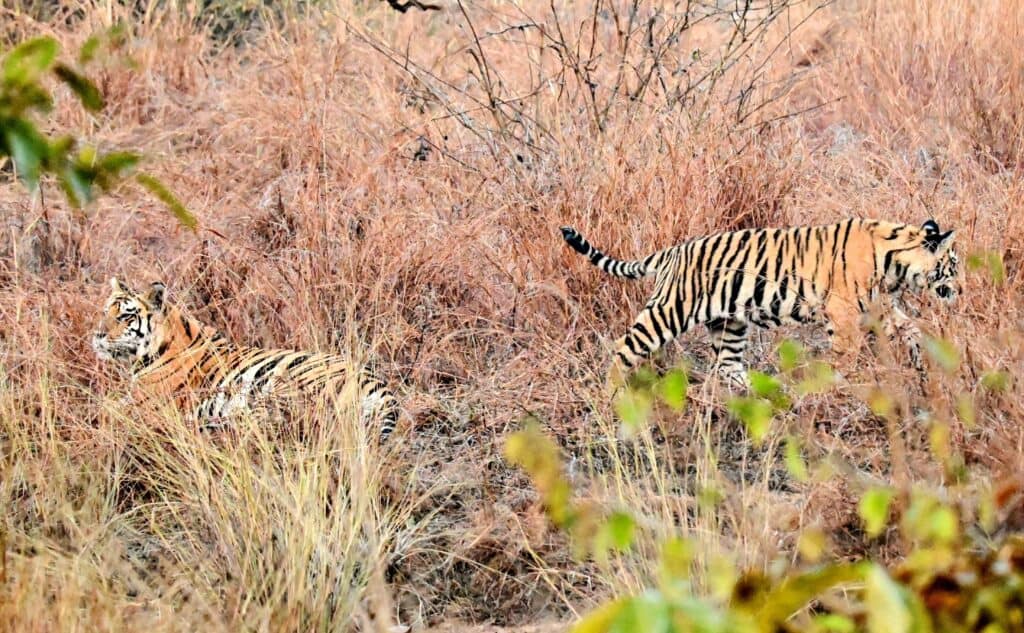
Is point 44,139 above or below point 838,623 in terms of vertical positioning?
above

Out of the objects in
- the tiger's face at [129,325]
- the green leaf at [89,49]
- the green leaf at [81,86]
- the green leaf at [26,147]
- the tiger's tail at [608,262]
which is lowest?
the tiger's face at [129,325]

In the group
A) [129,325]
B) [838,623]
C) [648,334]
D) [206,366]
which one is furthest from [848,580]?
[129,325]

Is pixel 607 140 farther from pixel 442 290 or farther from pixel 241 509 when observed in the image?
pixel 241 509

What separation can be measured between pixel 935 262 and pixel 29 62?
3800 millimetres

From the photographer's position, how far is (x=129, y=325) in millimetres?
5387

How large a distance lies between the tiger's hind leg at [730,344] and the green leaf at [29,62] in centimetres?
369

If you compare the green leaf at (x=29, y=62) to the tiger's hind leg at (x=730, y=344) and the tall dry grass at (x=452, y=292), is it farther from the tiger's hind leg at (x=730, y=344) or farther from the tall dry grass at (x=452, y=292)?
the tiger's hind leg at (x=730, y=344)

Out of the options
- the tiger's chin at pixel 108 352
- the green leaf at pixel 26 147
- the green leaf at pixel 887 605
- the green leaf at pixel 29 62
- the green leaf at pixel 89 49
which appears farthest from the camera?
the tiger's chin at pixel 108 352

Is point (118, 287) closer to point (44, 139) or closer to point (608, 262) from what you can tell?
point (608, 262)

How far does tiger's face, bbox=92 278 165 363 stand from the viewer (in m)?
5.28

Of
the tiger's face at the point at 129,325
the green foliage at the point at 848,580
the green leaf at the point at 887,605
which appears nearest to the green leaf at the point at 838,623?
the green foliage at the point at 848,580

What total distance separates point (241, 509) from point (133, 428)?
0.71 meters

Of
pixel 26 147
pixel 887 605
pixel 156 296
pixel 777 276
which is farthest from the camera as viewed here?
pixel 156 296

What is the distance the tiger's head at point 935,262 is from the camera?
497 centimetres
